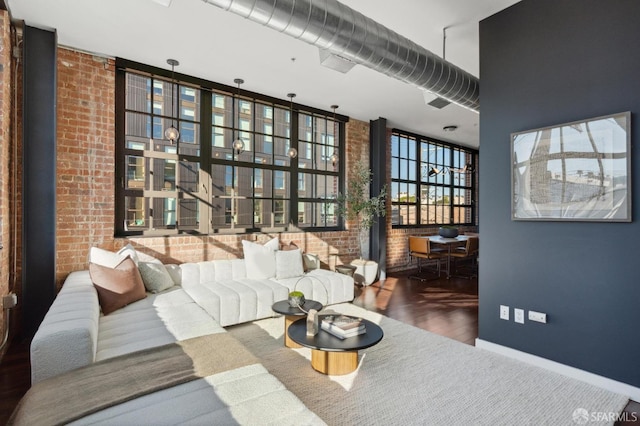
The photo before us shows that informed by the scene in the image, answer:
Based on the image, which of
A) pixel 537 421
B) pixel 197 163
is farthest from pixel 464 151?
pixel 537 421

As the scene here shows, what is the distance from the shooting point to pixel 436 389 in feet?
8.24

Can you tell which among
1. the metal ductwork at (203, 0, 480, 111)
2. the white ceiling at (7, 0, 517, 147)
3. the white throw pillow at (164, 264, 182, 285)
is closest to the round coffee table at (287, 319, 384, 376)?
the white throw pillow at (164, 264, 182, 285)

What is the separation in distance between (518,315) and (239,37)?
13.4ft

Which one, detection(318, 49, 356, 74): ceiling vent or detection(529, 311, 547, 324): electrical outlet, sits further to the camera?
detection(318, 49, 356, 74): ceiling vent

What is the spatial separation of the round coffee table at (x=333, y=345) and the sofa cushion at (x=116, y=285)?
5.55 feet

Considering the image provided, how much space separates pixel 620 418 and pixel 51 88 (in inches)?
230

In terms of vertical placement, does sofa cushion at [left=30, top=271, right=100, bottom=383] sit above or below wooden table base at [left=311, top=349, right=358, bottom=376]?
above

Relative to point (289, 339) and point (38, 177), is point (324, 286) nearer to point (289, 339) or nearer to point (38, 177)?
point (289, 339)

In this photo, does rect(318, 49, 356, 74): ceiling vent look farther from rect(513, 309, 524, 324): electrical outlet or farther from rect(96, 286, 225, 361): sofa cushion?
rect(513, 309, 524, 324): electrical outlet

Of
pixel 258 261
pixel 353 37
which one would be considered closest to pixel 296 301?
pixel 258 261

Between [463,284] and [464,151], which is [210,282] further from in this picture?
[464,151]

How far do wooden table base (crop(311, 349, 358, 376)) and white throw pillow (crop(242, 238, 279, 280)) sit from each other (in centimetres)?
200

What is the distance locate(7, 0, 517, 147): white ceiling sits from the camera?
122 inches

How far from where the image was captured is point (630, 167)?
2.40 m
